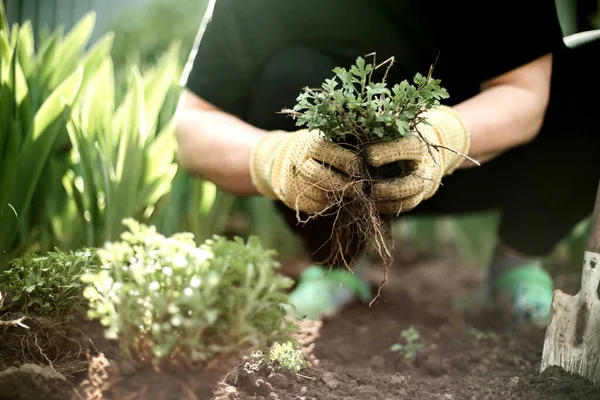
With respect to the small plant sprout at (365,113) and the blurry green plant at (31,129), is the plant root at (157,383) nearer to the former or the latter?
the small plant sprout at (365,113)

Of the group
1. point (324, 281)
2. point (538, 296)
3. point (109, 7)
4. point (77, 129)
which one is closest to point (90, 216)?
point (77, 129)

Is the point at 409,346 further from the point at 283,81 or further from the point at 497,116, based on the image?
the point at 283,81

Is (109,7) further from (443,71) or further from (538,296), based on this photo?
(538,296)

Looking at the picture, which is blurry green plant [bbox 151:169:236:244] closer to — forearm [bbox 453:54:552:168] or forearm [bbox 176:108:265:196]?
forearm [bbox 176:108:265:196]

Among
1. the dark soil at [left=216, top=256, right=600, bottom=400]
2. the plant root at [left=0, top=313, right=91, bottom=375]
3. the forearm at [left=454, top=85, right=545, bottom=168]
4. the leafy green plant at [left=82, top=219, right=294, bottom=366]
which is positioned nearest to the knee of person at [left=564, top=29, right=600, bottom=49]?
the forearm at [left=454, top=85, right=545, bottom=168]

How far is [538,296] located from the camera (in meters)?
1.84

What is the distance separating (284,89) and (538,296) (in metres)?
0.98

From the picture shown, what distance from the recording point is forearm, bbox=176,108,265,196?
4.75 ft

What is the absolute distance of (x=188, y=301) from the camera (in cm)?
94

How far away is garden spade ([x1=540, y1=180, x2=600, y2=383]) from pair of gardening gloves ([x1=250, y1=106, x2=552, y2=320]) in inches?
13.8

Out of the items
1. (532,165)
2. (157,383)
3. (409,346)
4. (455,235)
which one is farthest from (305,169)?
(455,235)

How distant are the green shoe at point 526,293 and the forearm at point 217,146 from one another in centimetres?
89

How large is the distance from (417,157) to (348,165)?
0.14 m

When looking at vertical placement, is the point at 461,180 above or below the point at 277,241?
above
